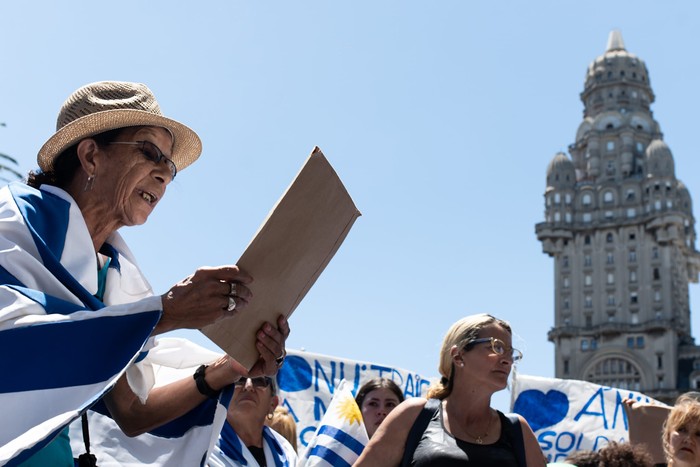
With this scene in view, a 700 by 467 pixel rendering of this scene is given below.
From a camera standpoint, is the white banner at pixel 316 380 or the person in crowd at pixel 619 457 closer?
the person in crowd at pixel 619 457

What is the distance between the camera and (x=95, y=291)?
2.61 metres

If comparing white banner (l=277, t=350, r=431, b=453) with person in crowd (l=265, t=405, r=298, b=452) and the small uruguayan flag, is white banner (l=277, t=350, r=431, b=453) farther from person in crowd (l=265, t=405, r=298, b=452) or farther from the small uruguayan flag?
the small uruguayan flag

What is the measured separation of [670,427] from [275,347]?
2.64 m

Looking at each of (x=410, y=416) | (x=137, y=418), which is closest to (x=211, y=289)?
(x=137, y=418)

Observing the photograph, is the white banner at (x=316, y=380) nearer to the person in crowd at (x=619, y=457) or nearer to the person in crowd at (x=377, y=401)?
the person in crowd at (x=377, y=401)

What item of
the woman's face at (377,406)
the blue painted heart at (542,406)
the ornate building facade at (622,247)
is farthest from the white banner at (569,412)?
the ornate building facade at (622,247)

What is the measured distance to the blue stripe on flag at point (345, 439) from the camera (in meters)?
4.86

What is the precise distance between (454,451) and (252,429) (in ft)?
4.43

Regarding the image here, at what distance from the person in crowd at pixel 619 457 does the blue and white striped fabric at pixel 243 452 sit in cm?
174

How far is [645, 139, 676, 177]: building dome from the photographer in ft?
282

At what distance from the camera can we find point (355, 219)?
8.92ft

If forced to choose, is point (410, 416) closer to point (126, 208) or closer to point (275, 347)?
point (275, 347)

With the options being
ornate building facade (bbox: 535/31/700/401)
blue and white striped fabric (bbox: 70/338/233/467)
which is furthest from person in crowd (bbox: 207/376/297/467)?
ornate building facade (bbox: 535/31/700/401)

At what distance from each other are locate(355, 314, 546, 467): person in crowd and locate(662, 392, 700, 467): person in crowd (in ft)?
2.71
